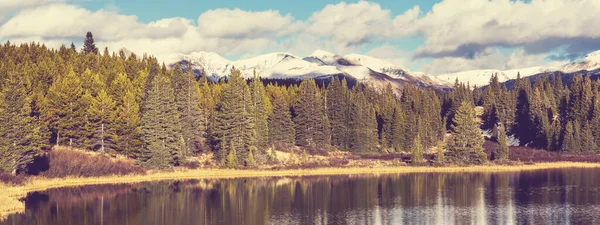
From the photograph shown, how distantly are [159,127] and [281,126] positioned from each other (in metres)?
36.9

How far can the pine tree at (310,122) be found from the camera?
448 ft

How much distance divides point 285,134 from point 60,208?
70.1m

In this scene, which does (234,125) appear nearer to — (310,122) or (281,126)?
(281,126)

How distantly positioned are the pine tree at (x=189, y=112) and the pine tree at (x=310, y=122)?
2483 centimetres

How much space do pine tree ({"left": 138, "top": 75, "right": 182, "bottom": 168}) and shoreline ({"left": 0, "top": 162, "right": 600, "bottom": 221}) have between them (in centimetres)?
352

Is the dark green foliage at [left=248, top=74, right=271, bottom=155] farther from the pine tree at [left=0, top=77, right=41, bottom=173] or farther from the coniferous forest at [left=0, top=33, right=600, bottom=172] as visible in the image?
the pine tree at [left=0, top=77, right=41, bottom=173]

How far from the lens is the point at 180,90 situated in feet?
385

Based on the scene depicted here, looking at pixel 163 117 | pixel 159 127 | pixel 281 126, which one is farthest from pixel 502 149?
pixel 159 127

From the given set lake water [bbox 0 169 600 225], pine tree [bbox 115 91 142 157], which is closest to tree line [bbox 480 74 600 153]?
lake water [bbox 0 169 600 225]

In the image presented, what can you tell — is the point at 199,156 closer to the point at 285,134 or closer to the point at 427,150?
the point at 285,134

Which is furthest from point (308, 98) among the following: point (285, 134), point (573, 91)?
point (573, 91)

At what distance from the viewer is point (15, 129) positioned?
7819 centimetres

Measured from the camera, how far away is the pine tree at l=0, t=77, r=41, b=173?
7706cm

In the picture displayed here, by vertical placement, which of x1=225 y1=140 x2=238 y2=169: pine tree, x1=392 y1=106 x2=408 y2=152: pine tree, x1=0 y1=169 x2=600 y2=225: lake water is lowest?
x1=0 y1=169 x2=600 y2=225: lake water
